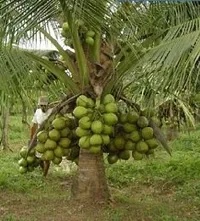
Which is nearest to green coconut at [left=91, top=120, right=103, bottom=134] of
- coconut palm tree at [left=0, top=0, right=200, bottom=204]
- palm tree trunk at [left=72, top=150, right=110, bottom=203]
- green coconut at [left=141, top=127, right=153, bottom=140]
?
coconut palm tree at [left=0, top=0, right=200, bottom=204]

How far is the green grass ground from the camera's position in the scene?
570 centimetres

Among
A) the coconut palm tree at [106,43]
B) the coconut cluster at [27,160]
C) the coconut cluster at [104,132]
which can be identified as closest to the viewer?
the coconut palm tree at [106,43]

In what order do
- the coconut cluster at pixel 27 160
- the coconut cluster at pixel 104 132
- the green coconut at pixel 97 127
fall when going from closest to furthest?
1. the green coconut at pixel 97 127
2. the coconut cluster at pixel 104 132
3. the coconut cluster at pixel 27 160

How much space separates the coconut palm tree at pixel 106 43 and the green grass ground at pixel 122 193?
0.36 meters

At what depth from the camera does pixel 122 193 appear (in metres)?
7.04

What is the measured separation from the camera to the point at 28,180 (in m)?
7.73

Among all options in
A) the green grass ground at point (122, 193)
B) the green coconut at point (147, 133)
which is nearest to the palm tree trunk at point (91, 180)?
the green grass ground at point (122, 193)

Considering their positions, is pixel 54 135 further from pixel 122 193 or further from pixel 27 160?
pixel 122 193

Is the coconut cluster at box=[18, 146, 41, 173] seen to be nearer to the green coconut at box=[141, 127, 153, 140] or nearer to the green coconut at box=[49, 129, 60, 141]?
the green coconut at box=[49, 129, 60, 141]

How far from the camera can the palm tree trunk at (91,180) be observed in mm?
5895

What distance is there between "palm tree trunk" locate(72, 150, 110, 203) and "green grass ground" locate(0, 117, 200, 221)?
0.44ft

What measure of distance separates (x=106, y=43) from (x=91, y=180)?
1.51 metres

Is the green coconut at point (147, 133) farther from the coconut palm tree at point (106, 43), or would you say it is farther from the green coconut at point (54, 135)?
the green coconut at point (54, 135)

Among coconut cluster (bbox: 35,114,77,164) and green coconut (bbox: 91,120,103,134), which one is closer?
→ green coconut (bbox: 91,120,103,134)
